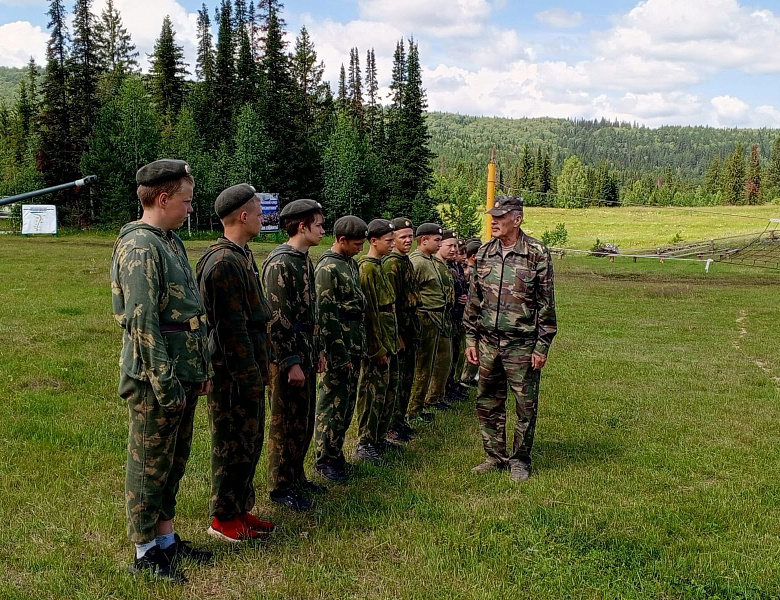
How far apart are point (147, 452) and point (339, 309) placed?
2175 millimetres

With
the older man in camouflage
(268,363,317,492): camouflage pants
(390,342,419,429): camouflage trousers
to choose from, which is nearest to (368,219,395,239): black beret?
the older man in camouflage

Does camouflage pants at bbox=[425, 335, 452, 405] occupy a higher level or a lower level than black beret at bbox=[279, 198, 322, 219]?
lower

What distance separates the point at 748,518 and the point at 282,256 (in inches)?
158

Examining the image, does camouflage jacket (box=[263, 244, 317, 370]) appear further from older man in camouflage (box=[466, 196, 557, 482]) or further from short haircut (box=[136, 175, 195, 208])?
older man in camouflage (box=[466, 196, 557, 482])

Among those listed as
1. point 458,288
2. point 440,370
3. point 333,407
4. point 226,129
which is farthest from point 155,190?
point 226,129

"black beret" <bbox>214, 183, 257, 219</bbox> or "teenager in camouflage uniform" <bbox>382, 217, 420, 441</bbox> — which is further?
"teenager in camouflage uniform" <bbox>382, 217, 420, 441</bbox>

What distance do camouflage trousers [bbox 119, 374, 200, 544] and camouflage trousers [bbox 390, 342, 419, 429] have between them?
3391mm

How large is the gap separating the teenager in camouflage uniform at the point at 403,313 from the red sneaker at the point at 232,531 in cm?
268

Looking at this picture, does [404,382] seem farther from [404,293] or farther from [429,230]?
[429,230]

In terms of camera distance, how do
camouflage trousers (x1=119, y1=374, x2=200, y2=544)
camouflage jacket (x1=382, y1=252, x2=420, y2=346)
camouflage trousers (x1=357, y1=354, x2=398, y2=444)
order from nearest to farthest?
camouflage trousers (x1=119, y1=374, x2=200, y2=544) < camouflage trousers (x1=357, y1=354, x2=398, y2=444) < camouflage jacket (x1=382, y1=252, x2=420, y2=346)

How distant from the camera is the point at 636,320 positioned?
59.2 feet

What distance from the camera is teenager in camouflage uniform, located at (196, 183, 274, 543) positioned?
422 centimetres

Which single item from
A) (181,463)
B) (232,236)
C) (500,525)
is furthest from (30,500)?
(500,525)

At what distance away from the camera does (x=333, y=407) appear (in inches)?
224
